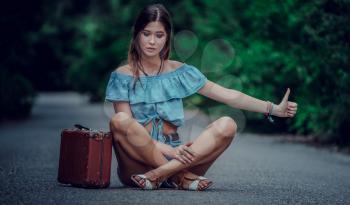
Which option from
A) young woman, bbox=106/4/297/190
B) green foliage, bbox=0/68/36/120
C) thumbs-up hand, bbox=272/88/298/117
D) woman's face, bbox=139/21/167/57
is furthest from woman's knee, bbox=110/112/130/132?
green foliage, bbox=0/68/36/120

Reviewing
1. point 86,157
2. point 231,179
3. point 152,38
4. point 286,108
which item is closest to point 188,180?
point 86,157

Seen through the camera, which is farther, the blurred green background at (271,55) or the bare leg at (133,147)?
the blurred green background at (271,55)

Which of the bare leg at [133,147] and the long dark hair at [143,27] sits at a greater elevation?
the long dark hair at [143,27]

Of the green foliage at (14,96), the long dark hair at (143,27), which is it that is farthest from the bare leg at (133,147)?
the green foliage at (14,96)

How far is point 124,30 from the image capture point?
2953 cm

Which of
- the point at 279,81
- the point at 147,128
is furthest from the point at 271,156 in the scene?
the point at 147,128

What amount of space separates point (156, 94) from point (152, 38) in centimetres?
45

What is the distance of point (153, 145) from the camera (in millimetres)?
5695

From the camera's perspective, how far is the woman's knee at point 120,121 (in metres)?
5.57

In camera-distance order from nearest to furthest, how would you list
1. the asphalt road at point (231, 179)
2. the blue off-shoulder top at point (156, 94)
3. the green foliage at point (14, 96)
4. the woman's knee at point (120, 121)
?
the asphalt road at point (231, 179) → the woman's knee at point (120, 121) → the blue off-shoulder top at point (156, 94) → the green foliage at point (14, 96)

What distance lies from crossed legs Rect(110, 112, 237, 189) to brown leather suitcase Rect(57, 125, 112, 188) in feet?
0.41

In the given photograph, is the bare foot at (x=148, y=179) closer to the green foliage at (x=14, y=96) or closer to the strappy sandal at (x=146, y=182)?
the strappy sandal at (x=146, y=182)

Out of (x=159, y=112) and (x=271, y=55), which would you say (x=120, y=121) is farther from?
(x=271, y=55)

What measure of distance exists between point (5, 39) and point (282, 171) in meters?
11.0
